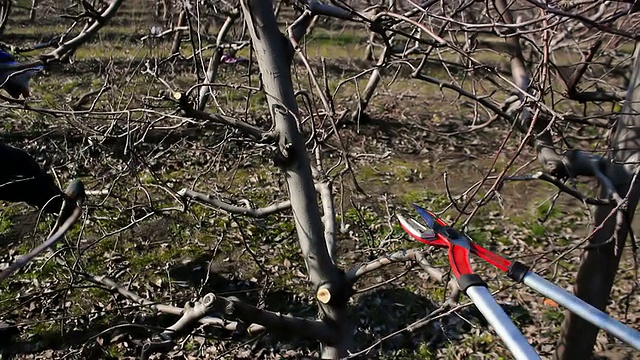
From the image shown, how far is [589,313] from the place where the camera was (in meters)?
2.07

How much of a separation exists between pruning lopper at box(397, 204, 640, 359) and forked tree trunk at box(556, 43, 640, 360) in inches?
22.0

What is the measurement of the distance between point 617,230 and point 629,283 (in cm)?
326

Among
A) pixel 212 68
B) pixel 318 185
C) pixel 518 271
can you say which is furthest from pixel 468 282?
pixel 212 68

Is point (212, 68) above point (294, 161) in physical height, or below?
above

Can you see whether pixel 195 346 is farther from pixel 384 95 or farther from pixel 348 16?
pixel 384 95

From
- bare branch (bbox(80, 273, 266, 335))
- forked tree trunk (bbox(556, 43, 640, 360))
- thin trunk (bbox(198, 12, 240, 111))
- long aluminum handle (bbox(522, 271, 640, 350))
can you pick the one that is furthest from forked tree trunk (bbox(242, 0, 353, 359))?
forked tree trunk (bbox(556, 43, 640, 360))

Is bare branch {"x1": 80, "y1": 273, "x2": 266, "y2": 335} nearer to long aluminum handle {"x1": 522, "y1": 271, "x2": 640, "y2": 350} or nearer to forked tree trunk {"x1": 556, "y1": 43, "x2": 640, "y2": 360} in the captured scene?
long aluminum handle {"x1": 522, "y1": 271, "x2": 640, "y2": 350}

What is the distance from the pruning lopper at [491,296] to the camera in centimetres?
195

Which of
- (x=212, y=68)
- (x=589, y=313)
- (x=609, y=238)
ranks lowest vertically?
(x=589, y=313)

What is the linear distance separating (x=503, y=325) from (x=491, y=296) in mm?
216

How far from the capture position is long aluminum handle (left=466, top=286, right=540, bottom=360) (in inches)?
74.0

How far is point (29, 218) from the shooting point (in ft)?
19.8

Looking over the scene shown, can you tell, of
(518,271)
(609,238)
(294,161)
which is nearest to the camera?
(518,271)

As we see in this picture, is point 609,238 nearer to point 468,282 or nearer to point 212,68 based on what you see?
point 468,282
